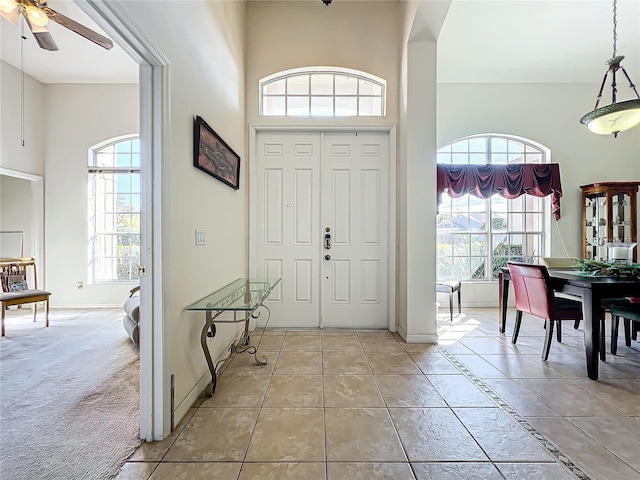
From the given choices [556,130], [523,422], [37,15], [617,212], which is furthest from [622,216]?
[37,15]

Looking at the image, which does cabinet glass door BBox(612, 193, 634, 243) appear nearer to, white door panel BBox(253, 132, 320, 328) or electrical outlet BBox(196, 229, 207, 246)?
white door panel BBox(253, 132, 320, 328)

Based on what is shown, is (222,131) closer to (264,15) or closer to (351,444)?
(264,15)

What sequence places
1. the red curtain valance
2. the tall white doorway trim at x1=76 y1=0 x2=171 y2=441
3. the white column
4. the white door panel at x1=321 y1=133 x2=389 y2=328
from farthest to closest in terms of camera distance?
the red curtain valance → the white door panel at x1=321 y1=133 x2=389 y2=328 → the white column → the tall white doorway trim at x1=76 y1=0 x2=171 y2=441

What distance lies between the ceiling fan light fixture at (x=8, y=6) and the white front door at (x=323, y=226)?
2.27 m

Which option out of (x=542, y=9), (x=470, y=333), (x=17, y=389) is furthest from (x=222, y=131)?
(x=542, y=9)

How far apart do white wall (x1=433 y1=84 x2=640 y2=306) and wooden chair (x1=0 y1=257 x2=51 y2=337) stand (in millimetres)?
6163

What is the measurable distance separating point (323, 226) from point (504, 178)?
3.17 m

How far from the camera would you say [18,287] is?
3.81m

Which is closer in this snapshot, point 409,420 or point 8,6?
point 409,420

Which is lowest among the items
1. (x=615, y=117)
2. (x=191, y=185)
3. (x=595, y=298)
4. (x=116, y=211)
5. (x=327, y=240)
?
(x=595, y=298)

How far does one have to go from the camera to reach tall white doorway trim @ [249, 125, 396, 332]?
350 centimetres

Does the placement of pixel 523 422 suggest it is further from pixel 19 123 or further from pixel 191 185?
pixel 19 123

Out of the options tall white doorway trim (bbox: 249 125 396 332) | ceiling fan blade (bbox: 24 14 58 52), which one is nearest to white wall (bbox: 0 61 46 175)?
ceiling fan blade (bbox: 24 14 58 52)

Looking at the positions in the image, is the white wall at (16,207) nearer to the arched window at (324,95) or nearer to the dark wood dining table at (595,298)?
the arched window at (324,95)
